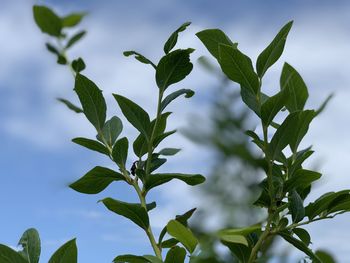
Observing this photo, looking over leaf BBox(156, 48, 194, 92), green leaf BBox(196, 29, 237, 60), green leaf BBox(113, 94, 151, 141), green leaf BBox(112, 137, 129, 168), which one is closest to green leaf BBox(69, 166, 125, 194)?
green leaf BBox(112, 137, 129, 168)

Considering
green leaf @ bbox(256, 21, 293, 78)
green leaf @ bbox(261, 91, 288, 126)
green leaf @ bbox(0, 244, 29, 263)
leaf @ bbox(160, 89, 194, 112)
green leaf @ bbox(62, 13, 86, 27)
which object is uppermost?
green leaf @ bbox(256, 21, 293, 78)

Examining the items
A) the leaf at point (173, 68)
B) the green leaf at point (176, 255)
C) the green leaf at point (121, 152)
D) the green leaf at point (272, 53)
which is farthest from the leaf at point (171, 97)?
the green leaf at point (176, 255)

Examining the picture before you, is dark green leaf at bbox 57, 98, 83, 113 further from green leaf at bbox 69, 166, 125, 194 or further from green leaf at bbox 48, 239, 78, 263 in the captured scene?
green leaf at bbox 48, 239, 78, 263

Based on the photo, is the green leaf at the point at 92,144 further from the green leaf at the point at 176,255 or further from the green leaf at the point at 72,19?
the green leaf at the point at 72,19

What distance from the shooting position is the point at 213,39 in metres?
1.43

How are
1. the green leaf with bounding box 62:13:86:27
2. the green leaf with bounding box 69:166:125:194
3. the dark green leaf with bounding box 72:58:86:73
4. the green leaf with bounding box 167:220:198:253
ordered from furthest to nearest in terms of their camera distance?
the green leaf with bounding box 69:166:125:194 < the dark green leaf with bounding box 72:58:86:73 < the green leaf with bounding box 167:220:198:253 < the green leaf with bounding box 62:13:86:27

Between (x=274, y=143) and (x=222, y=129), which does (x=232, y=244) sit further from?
(x=222, y=129)

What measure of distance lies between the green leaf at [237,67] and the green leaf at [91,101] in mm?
368

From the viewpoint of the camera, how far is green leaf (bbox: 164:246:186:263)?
139cm

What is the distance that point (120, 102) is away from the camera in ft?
5.23

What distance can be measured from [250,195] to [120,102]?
829 millimetres

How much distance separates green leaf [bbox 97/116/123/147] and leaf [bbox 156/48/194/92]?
0.67ft

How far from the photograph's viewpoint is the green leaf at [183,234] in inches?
49.7

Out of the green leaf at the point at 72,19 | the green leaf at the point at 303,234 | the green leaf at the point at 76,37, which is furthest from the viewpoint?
the green leaf at the point at 303,234
